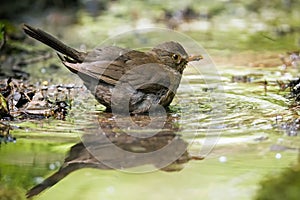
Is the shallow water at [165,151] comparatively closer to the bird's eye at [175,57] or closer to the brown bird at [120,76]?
the brown bird at [120,76]

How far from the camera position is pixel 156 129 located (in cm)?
511

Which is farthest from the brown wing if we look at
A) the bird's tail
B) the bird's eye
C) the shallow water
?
the shallow water

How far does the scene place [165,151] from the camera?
4.55 metres

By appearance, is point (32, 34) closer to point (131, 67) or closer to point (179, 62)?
point (131, 67)

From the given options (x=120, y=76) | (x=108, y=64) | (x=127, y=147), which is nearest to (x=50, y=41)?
(x=108, y=64)

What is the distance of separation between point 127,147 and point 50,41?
137cm

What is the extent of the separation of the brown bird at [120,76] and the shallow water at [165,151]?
168 mm

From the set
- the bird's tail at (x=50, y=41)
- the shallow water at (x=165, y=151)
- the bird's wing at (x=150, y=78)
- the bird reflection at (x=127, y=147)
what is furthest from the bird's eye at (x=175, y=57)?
the bird's tail at (x=50, y=41)

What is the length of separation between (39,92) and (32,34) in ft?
2.32

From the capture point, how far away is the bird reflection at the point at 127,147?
425 cm

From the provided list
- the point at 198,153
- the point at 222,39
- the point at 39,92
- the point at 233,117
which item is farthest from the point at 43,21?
the point at 198,153

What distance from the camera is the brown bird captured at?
5.53 metres

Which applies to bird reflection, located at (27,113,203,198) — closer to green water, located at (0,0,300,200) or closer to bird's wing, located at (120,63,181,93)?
green water, located at (0,0,300,200)

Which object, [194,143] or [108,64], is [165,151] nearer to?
[194,143]
